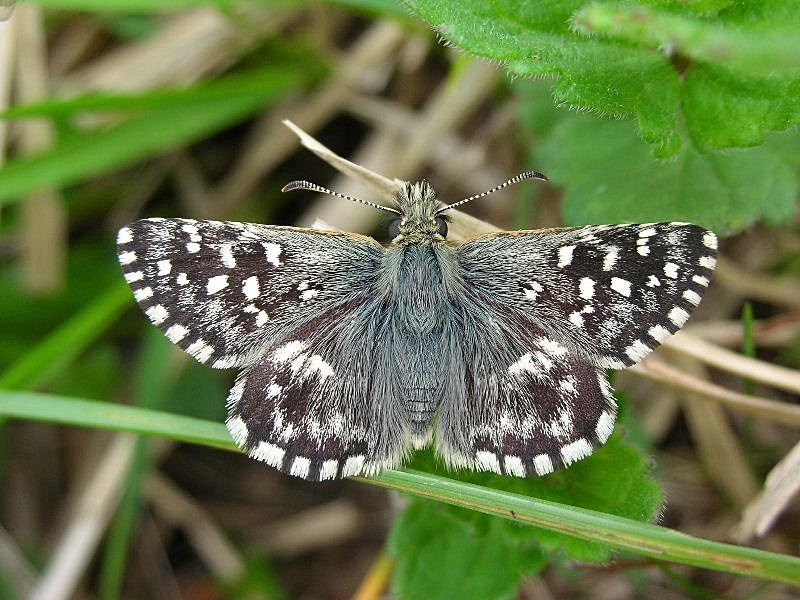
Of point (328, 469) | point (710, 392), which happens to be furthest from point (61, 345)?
point (710, 392)

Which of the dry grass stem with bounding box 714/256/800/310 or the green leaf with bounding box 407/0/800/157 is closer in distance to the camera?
the green leaf with bounding box 407/0/800/157

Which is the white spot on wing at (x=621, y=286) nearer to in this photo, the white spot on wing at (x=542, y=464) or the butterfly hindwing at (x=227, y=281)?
the white spot on wing at (x=542, y=464)

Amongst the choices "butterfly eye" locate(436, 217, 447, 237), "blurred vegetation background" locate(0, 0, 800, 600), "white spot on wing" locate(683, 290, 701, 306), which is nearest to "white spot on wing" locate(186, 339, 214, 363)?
"blurred vegetation background" locate(0, 0, 800, 600)

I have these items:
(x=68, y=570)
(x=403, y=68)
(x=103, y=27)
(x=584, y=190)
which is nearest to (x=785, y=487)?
(x=584, y=190)

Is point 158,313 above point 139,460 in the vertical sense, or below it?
above

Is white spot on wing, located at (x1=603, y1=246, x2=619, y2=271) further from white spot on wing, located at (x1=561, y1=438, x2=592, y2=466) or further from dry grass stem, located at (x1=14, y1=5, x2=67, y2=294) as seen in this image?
dry grass stem, located at (x1=14, y1=5, x2=67, y2=294)

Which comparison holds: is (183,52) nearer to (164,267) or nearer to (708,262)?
(164,267)
